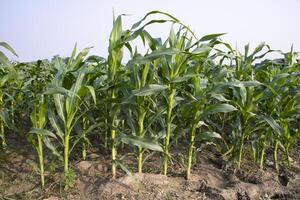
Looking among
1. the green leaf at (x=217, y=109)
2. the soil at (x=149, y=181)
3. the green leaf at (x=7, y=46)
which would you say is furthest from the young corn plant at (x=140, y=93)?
the green leaf at (x=7, y=46)

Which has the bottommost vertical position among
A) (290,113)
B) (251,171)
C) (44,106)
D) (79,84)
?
(251,171)

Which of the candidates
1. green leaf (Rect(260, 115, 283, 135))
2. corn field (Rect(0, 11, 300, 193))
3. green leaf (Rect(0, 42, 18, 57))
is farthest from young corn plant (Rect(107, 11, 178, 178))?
green leaf (Rect(260, 115, 283, 135))

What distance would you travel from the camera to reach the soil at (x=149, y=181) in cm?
233

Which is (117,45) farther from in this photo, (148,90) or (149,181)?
(149,181)

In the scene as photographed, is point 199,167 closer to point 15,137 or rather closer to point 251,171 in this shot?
point 251,171

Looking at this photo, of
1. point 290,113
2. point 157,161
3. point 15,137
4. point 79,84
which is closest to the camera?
point 79,84

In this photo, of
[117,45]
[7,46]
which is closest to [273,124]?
[117,45]

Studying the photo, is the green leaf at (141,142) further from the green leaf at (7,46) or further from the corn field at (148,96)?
the green leaf at (7,46)

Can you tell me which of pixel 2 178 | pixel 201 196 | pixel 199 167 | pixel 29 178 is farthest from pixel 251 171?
pixel 2 178

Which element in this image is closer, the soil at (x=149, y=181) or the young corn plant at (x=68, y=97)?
the young corn plant at (x=68, y=97)

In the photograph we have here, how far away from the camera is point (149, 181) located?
2.46 m

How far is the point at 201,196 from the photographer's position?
240 cm

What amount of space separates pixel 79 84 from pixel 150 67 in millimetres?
566

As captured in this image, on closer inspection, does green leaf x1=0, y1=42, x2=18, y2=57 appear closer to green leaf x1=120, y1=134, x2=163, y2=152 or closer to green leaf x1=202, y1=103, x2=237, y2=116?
green leaf x1=120, y1=134, x2=163, y2=152
